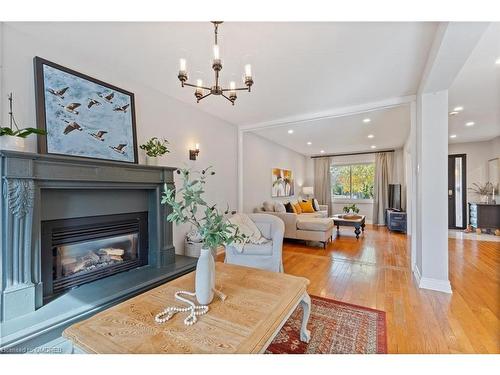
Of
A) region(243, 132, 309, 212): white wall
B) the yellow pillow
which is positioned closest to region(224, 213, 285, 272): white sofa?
region(243, 132, 309, 212): white wall

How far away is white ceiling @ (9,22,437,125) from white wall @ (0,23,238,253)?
9 cm

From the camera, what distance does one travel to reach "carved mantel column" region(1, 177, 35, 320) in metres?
1.56

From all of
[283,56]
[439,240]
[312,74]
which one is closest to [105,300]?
[283,56]

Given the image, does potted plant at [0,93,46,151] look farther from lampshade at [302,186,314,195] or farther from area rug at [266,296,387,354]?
lampshade at [302,186,314,195]

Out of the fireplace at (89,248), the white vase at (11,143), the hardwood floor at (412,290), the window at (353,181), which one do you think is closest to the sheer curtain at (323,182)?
the window at (353,181)

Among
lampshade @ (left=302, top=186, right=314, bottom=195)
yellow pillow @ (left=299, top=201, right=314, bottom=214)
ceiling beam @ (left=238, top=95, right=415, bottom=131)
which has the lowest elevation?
yellow pillow @ (left=299, top=201, right=314, bottom=214)

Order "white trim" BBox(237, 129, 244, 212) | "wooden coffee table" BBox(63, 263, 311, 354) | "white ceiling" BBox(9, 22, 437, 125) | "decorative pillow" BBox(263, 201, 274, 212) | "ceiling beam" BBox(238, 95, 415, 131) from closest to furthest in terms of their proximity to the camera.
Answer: "wooden coffee table" BBox(63, 263, 311, 354)
"white ceiling" BBox(9, 22, 437, 125)
"ceiling beam" BBox(238, 95, 415, 131)
"white trim" BBox(237, 129, 244, 212)
"decorative pillow" BBox(263, 201, 274, 212)

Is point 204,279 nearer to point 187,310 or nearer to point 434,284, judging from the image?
point 187,310

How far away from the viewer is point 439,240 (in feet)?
8.29

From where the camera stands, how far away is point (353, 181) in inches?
314

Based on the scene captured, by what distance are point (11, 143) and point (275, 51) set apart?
2249mm

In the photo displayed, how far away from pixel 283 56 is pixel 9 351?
119 inches

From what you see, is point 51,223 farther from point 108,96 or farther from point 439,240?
point 439,240

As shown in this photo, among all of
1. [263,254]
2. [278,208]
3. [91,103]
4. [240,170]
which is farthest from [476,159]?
[91,103]
